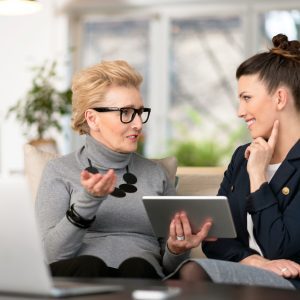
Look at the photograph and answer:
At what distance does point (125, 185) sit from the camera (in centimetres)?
282

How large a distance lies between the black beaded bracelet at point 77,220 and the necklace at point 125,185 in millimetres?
267

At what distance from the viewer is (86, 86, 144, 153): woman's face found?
9.22 ft

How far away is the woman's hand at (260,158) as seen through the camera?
2.55 metres

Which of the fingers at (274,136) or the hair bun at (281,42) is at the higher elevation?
the hair bun at (281,42)

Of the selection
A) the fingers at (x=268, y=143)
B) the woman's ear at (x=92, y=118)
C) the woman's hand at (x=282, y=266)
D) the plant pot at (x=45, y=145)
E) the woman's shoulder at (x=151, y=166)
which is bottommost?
the plant pot at (x=45, y=145)

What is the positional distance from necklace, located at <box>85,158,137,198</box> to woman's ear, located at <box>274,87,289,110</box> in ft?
1.92

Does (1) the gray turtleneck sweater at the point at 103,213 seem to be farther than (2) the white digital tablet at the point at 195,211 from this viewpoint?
Yes

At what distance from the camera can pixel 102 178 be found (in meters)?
2.24

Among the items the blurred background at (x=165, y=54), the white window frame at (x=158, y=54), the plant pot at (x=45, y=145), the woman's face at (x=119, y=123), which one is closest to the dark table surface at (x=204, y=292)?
the woman's face at (x=119, y=123)

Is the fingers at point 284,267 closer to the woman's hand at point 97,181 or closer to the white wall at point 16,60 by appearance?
the woman's hand at point 97,181

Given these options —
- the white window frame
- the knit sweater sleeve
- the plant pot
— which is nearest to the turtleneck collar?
the knit sweater sleeve

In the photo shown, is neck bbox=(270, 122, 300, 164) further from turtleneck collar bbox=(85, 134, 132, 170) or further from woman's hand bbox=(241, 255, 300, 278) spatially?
turtleneck collar bbox=(85, 134, 132, 170)

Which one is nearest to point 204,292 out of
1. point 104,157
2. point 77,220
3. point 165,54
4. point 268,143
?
point 77,220

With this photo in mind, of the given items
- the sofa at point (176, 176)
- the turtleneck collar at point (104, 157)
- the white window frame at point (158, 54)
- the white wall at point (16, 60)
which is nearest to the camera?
the turtleneck collar at point (104, 157)
